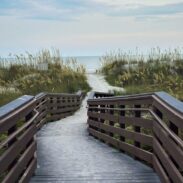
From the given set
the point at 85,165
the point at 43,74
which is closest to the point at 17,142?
the point at 85,165

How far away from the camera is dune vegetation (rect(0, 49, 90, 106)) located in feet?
74.2

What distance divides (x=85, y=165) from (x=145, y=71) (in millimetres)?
20683

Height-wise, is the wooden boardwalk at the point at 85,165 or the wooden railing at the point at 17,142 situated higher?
the wooden railing at the point at 17,142

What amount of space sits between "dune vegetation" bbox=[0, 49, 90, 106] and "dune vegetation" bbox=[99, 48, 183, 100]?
7.56ft

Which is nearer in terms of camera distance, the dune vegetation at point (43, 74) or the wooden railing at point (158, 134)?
the wooden railing at point (158, 134)

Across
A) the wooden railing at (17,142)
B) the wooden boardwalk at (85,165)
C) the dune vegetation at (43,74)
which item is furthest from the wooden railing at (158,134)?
the dune vegetation at (43,74)

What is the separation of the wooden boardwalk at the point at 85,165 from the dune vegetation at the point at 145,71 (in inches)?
504

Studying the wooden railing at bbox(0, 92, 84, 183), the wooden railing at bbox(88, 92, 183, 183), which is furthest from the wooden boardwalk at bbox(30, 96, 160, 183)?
the wooden railing at bbox(0, 92, 84, 183)

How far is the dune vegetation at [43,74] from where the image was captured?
74.2 feet

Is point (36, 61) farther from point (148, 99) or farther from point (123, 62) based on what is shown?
point (148, 99)

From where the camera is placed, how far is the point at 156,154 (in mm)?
6777

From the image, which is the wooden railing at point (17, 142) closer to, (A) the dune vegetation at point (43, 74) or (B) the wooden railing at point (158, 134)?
(B) the wooden railing at point (158, 134)

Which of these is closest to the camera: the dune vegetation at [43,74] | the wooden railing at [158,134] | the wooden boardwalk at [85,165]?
the wooden railing at [158,134]

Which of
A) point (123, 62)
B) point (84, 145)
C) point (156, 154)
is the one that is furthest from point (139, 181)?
point (123, 62)
